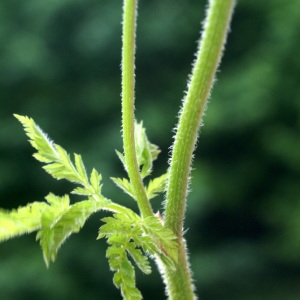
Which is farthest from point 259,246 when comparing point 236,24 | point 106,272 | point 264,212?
point 236,24

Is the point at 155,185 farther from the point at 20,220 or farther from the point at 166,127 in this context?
the point at 166,127

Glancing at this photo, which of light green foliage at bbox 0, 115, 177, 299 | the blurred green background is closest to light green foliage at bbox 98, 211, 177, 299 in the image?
light green foliage at bbox 0, 115, 177, 299

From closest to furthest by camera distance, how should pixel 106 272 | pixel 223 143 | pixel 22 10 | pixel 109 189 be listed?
pixel 109 189 < pixel 106 272 < pixel 22 10 < pixel 223 143

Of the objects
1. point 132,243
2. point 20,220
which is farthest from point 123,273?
point 20,220

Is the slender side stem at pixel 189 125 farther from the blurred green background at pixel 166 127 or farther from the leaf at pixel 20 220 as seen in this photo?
the blurred green background at pixel 166 127

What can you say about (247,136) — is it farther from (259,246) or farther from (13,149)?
(13,149)

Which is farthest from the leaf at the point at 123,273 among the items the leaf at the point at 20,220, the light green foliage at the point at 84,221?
the leaf at the point at 20,220

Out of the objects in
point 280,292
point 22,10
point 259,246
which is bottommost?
point 280,292
